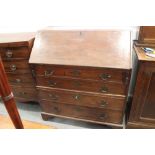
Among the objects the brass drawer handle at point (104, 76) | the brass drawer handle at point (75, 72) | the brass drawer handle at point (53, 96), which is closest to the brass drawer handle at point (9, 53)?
the brass drawer handle at point (53, 96)

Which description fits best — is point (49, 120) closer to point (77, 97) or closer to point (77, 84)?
point (77, 97)

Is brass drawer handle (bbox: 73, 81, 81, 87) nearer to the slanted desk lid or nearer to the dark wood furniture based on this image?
the dark wood furniture

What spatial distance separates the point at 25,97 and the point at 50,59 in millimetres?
805

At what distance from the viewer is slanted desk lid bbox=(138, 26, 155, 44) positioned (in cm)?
146

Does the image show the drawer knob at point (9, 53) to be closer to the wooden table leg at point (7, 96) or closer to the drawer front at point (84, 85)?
the drawer front at point (84, 85)

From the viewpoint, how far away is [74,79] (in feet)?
4.72

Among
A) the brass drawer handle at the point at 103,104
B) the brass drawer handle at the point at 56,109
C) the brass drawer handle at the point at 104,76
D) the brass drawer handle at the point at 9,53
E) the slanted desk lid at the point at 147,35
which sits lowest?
the brass drawer handle at the point at 56,109

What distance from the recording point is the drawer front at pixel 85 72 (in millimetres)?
1286

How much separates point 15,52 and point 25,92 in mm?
536

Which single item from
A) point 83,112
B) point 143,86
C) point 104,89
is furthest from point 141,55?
point 83,112

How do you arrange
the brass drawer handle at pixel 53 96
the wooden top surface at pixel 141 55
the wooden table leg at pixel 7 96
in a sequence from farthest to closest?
the brass drawer handle at pixel 53 96 < the wooden top surface at pixel 141 55 < the wooden table leg at pixel 7 96

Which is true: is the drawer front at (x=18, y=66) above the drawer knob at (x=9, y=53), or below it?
below

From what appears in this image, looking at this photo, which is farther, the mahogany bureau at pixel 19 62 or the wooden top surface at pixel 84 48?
the mahogany bureau at pixel 19 62
